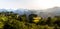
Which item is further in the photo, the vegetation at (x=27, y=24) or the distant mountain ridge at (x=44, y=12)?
the distant mountain ridge at (x=44, y=12)

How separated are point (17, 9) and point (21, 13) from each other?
0.25ft

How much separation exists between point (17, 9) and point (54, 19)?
0.31m

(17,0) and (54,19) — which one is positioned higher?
(17,0)

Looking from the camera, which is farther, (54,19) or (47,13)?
(47,13)

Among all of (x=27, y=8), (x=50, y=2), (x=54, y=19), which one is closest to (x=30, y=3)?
(x=27, y=8)

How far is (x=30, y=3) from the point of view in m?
1.03

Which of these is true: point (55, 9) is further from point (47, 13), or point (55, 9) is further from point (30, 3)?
point (30, 3)

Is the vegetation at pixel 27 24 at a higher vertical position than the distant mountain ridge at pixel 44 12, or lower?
lower

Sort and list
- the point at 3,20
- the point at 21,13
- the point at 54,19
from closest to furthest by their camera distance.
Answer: the point at 3,20
the point at 54,19
the point at 21,13

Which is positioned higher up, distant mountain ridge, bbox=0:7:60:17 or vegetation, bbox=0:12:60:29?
distant mountain ridge, bbox=0:7:60:17

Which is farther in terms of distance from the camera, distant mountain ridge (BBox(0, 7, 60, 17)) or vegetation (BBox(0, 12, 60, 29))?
distant mountain ridge (BBox(0, 7, 60, 17))

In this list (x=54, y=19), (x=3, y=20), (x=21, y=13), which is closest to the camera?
(x=3, y=20)

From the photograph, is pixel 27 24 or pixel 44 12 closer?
pixel 27 24

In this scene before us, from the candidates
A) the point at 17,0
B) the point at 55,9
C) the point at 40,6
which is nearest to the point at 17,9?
the point at 17,0
